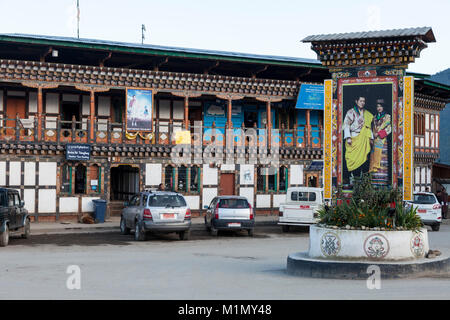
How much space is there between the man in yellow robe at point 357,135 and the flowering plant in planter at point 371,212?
1102mm

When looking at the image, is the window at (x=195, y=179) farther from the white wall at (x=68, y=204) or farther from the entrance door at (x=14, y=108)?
the entrance door at (x=14, y=108)

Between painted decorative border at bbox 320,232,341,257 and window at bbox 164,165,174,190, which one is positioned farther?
window at bbox 164,165,174,190

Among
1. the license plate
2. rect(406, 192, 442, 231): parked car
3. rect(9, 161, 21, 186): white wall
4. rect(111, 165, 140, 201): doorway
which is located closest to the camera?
the license plate

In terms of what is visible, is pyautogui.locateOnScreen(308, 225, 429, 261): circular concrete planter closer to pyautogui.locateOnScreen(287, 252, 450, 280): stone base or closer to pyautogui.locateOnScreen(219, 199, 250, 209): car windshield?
pyautogui.locateOnScreen(287, 252, 450, 280): stone base

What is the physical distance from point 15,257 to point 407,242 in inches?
386

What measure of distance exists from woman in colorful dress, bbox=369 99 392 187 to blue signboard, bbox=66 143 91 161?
18.0 m

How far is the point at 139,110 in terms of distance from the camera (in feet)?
106

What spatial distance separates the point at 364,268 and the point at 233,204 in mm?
11080

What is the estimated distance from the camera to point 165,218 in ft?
68.6

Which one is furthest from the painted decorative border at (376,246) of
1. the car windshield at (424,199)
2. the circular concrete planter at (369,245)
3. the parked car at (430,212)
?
the car windshield at (424,199)

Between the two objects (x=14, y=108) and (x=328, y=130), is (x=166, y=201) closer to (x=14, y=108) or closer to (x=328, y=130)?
(x=328, y=130)

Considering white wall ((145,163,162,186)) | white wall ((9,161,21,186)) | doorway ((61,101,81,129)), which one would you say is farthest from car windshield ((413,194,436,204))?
white wall ((9,161,21,186))

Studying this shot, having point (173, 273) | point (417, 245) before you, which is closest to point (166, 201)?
point (173, 273)

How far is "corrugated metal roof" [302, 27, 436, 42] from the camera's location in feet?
49.8
